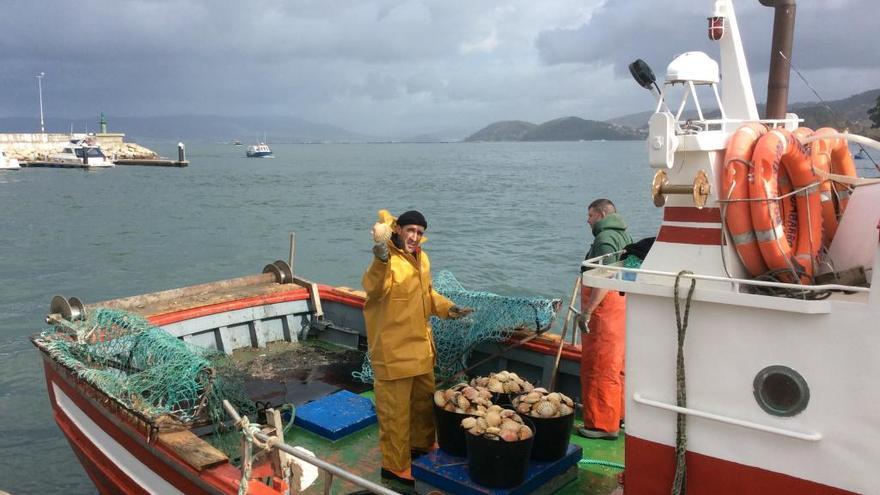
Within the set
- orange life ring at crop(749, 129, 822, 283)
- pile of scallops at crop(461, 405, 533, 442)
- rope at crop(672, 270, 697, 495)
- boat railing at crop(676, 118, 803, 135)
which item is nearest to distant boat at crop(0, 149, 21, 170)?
pile of scallops at crop(461, 405, 533, 442)

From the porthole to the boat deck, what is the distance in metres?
1.79

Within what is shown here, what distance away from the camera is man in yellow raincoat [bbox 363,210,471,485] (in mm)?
4828

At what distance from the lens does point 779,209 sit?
3.39 meters

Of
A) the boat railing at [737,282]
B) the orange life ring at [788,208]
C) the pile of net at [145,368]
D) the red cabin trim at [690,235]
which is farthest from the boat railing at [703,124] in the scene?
the pile of net at [145,368]

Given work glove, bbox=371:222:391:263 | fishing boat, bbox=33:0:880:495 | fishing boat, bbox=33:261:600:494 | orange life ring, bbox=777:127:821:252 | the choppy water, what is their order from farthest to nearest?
the choppy water < fishing boat, bbox=33:261:600:494 < work glove, bbox=371:222:391:263 < orange life ring, bbox=777:127:821:252 < fishing boat, bbox=33:0:880:495

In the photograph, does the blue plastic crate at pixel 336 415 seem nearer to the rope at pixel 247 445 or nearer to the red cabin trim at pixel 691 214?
the rope at pixel 247 445

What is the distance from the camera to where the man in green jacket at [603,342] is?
5.46 m

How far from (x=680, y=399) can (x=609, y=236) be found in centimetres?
220

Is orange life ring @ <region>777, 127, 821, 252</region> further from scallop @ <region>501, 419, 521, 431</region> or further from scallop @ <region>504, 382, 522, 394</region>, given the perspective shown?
scallop @ <region>504, 382, 522, 394</region>

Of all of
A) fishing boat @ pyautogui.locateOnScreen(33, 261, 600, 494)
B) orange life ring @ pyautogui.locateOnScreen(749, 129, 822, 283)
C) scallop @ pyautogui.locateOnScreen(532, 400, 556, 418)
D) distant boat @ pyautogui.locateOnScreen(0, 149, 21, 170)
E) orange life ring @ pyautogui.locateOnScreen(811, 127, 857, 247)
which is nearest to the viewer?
orange life ring @ pyautogui.locateOnScreen(749, 129, 822, 283)

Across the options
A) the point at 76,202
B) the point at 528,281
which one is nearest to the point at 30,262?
the point at 528,281

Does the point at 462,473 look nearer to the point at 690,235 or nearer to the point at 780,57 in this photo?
the point at 690,235

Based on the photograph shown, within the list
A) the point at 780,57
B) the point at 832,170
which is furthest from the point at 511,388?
the point at 780,57

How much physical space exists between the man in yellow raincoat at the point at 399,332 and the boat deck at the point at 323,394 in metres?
0.41
